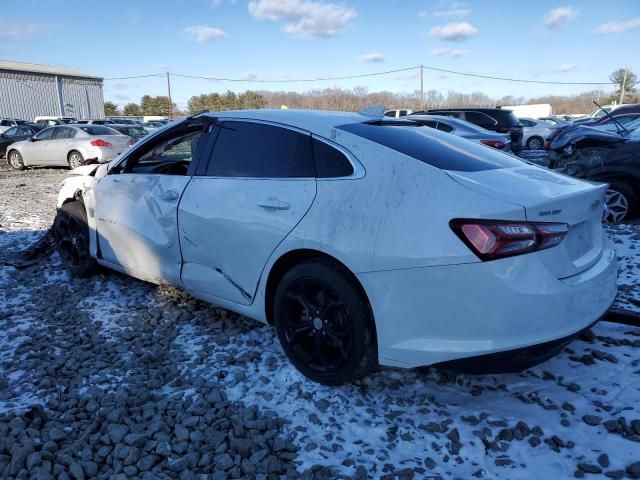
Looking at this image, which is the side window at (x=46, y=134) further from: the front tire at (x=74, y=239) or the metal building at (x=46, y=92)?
the metal building at (x=46, y=92)

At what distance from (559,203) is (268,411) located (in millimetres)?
1867

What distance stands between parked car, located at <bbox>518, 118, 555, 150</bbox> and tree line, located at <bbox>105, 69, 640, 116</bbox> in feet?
52.4

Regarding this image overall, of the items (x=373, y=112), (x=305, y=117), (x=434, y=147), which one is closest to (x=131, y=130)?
(x=373, y=112)

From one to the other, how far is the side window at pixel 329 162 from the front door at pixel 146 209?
1.12 meters

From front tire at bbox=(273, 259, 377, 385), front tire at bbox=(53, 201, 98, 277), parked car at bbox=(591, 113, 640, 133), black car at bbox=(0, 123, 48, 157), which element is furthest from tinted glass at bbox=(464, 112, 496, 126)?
black car at bbox=(0, 123, 48, 157)

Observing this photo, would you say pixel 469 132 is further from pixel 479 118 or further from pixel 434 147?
pixel 434 147

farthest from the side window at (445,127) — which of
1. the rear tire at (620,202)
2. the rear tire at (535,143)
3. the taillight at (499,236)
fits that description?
the rear tire at (535,143)

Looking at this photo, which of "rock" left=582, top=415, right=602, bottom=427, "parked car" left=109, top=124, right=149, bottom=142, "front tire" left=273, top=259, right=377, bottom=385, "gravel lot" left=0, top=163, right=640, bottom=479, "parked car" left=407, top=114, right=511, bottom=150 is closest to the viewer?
"gravel lot" left=0, top=163, right=640, bottom=479

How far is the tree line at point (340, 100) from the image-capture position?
52.5 m

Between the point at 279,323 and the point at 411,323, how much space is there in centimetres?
94

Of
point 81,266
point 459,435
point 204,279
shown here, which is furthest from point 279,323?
point 81,266

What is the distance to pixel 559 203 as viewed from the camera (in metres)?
2.41

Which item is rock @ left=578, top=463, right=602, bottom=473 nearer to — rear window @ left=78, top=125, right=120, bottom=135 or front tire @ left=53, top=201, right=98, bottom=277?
front tire @ left=53, top=201, right=98, bottom=277

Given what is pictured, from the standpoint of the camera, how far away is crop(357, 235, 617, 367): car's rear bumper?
2.24 metres
